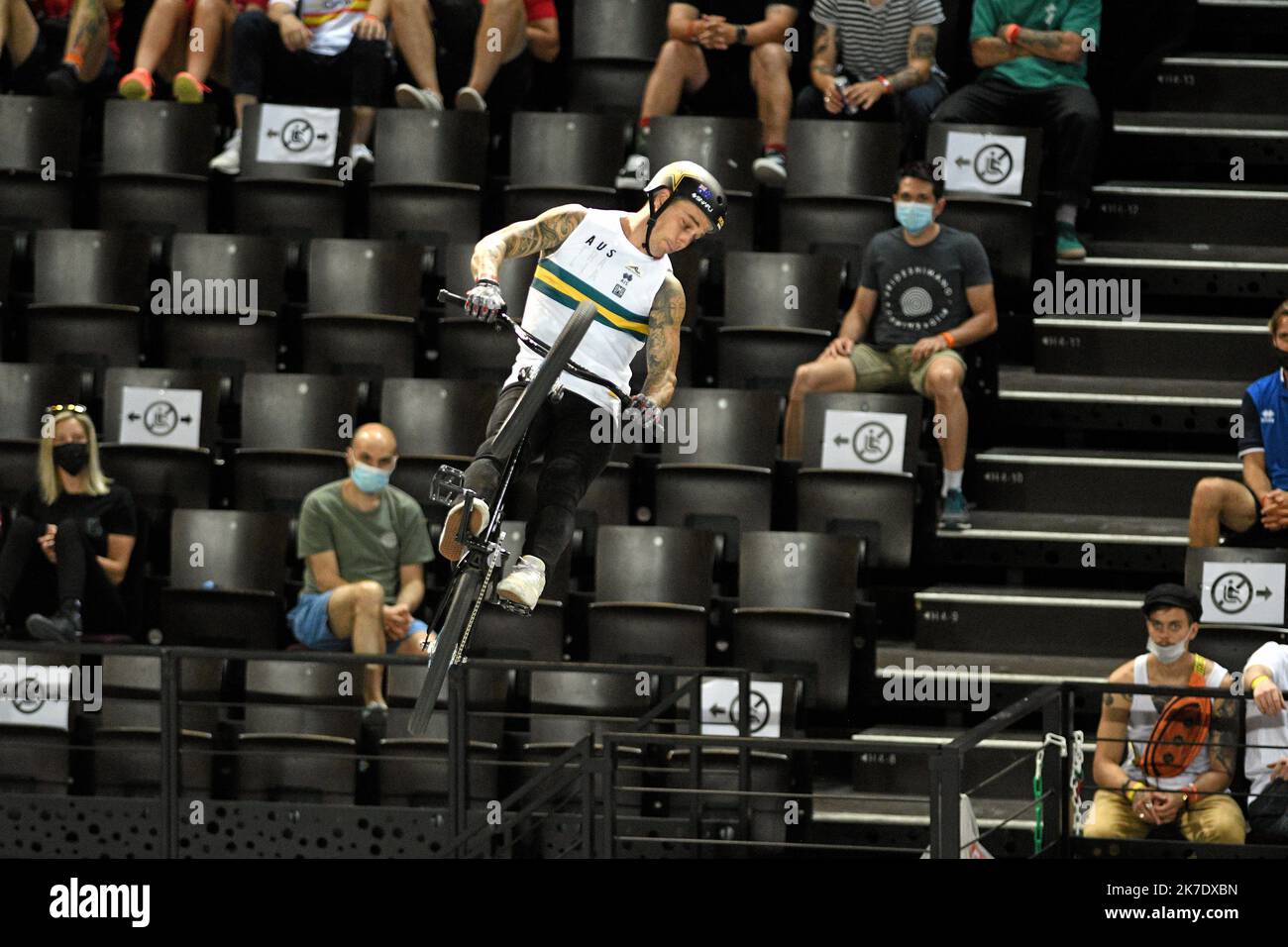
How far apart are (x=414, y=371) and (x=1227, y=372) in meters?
3.43

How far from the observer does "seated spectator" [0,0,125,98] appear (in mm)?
10828

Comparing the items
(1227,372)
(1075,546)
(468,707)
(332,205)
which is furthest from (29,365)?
(1227,372)

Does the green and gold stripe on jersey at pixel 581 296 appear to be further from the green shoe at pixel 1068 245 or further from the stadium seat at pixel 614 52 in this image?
the stadium seat at pixel 614 52

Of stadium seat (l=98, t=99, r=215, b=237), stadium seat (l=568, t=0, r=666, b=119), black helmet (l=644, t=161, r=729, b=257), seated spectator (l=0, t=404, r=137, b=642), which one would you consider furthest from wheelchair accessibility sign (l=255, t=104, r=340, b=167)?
black helmet (l=644, t=161, r=729, b=257)

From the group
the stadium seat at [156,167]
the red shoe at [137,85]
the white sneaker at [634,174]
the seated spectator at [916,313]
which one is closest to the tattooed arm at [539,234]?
the seated spectator at [916,313]

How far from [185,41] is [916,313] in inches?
152

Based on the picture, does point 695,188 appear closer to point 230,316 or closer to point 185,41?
point 230,316

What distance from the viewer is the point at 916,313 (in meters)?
9.29

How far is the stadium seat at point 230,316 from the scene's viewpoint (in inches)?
390

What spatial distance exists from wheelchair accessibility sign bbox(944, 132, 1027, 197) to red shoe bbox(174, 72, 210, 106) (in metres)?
3.42

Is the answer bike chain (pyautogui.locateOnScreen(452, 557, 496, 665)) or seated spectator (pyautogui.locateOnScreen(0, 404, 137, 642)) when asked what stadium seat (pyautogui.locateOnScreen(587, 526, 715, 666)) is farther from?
bike chain (pyautogui.locateOnScreen(452, 557, 496, 665))

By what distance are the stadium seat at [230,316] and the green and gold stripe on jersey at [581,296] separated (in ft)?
12.4

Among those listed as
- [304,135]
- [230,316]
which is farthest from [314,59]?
[230,316]
